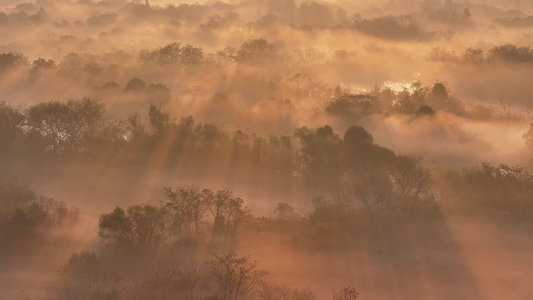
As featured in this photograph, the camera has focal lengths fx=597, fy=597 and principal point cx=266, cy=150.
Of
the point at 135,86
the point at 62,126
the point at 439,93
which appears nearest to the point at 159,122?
the point at 62,126

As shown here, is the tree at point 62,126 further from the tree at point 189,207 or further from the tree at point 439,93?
the tree at point 439,93

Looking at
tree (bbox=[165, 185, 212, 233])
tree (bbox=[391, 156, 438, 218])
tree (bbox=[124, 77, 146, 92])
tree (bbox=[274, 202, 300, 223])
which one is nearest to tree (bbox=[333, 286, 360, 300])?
tree (bbox=[274, 202, 300, 223])

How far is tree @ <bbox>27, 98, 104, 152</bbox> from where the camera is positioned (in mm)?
96375

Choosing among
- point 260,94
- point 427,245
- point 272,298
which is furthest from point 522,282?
point 260,94

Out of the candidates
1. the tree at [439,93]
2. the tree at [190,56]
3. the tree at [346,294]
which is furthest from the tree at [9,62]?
the tree at [346,294]

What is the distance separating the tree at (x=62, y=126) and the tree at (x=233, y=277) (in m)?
49.6

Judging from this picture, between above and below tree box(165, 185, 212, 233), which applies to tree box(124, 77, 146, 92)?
above

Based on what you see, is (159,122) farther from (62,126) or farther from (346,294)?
(346,294)

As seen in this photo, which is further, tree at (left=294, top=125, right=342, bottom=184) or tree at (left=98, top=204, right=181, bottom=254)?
tree at (left=294, top=125, right=342, bottom=184)

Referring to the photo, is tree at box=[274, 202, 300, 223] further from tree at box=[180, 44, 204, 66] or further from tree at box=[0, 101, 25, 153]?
tree at box=[180, 44, 204, 66]

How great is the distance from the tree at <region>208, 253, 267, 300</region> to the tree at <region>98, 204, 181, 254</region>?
8.45 metres

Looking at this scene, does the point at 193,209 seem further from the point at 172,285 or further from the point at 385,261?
the point at 385,261

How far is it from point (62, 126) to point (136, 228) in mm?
43060

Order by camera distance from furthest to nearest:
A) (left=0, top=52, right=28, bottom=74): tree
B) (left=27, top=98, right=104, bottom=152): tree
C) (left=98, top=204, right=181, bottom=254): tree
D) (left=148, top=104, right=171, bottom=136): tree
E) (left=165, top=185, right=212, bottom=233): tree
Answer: (left=0, top=52, right=28, bottom=74): tree < (left=148, top=104, right=171, bottom=136): tree < (left=27, top=98, right=104, bottom=152): tree < (left=165, top=185, right=212, bottom=233): tree < (left=98, top=204, right=181, bottom=254): tree
